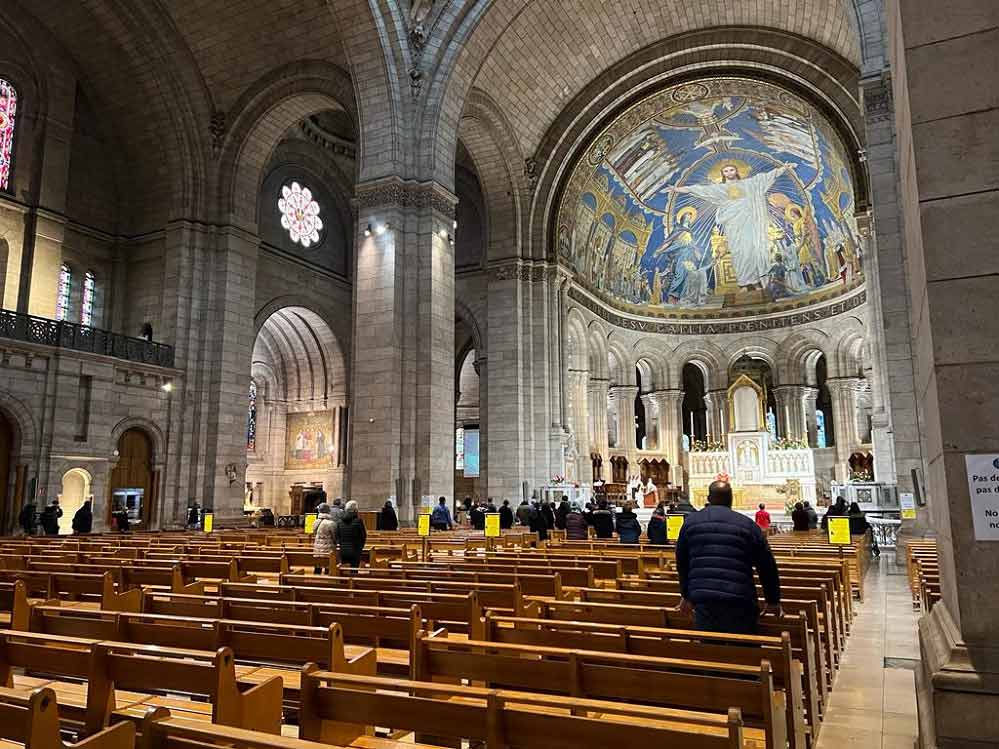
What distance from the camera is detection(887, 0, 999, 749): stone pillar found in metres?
2.92

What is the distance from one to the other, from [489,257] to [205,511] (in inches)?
513

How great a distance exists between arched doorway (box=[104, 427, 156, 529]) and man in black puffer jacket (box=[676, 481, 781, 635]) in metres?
18.4

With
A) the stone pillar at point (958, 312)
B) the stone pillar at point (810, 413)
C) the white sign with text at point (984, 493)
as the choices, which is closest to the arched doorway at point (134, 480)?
the stone pillar at point (958, 312)

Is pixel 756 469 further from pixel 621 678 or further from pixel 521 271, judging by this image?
pixel 621 678

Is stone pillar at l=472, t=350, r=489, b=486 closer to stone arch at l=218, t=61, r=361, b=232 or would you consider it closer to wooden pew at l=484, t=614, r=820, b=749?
stone arch at l=218, t=61, r=361, b=232

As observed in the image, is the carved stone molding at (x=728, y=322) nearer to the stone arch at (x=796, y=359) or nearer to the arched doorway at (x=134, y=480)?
the stone arch at (x=796, y=359)

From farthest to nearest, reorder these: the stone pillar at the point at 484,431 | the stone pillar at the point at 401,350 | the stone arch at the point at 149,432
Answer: the stone pillar at the point at 484,431
the stone arch at the point at 149,432
the stone pillar at the point at 401,350

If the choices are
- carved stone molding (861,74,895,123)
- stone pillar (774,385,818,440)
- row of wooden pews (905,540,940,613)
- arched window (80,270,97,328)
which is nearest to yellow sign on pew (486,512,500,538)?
row of wooden pews (905,540,940,613)

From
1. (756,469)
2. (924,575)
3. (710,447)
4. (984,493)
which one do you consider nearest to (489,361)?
(710,447)

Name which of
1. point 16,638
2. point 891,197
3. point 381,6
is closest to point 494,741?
point 16,638

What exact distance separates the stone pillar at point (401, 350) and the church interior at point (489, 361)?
107 millimetres

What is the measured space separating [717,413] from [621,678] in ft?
116

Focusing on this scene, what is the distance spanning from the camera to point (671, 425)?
3631 cm

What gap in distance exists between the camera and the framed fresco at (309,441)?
28.4 m
